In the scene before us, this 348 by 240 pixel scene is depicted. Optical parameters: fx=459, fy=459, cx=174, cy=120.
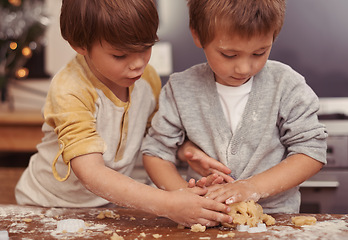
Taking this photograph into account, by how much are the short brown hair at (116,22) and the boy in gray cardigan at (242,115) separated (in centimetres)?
13

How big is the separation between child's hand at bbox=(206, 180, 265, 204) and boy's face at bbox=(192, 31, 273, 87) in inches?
9.6

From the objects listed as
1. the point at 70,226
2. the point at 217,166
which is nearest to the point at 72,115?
the point at 70,226

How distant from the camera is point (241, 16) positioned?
98cm

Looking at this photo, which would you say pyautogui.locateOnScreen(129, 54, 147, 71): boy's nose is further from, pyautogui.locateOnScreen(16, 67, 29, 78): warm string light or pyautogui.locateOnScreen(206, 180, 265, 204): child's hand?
pyautogui.locateOnScreen(16, 67, 29, 78): warm string light

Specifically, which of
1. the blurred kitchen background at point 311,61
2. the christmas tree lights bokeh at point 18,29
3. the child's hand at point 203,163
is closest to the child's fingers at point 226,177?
the child's hand at point 203,163

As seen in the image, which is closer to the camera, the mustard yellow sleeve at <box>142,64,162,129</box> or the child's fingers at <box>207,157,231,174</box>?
the child's fingers at <box>207,157,231,174</box>

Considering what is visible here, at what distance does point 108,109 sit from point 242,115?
1.11 feet

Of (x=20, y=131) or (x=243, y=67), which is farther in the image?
(x=20, y=131)

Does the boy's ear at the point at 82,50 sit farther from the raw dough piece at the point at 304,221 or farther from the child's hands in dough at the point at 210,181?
the raw dough piece at the point at 304,221

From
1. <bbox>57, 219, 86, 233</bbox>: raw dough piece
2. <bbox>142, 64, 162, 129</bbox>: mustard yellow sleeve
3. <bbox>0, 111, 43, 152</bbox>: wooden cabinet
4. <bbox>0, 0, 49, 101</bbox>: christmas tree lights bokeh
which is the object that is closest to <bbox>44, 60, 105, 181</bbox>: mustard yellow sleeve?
<bbox>57, 219, 86, 233</bbox>: raw dough piece

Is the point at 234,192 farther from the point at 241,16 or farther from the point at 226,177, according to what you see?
the point at 241,16

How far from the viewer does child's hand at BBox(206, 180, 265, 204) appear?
0.96 m

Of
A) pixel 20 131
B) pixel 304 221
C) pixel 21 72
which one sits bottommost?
pixel 20 131

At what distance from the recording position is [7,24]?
2.43 metres
